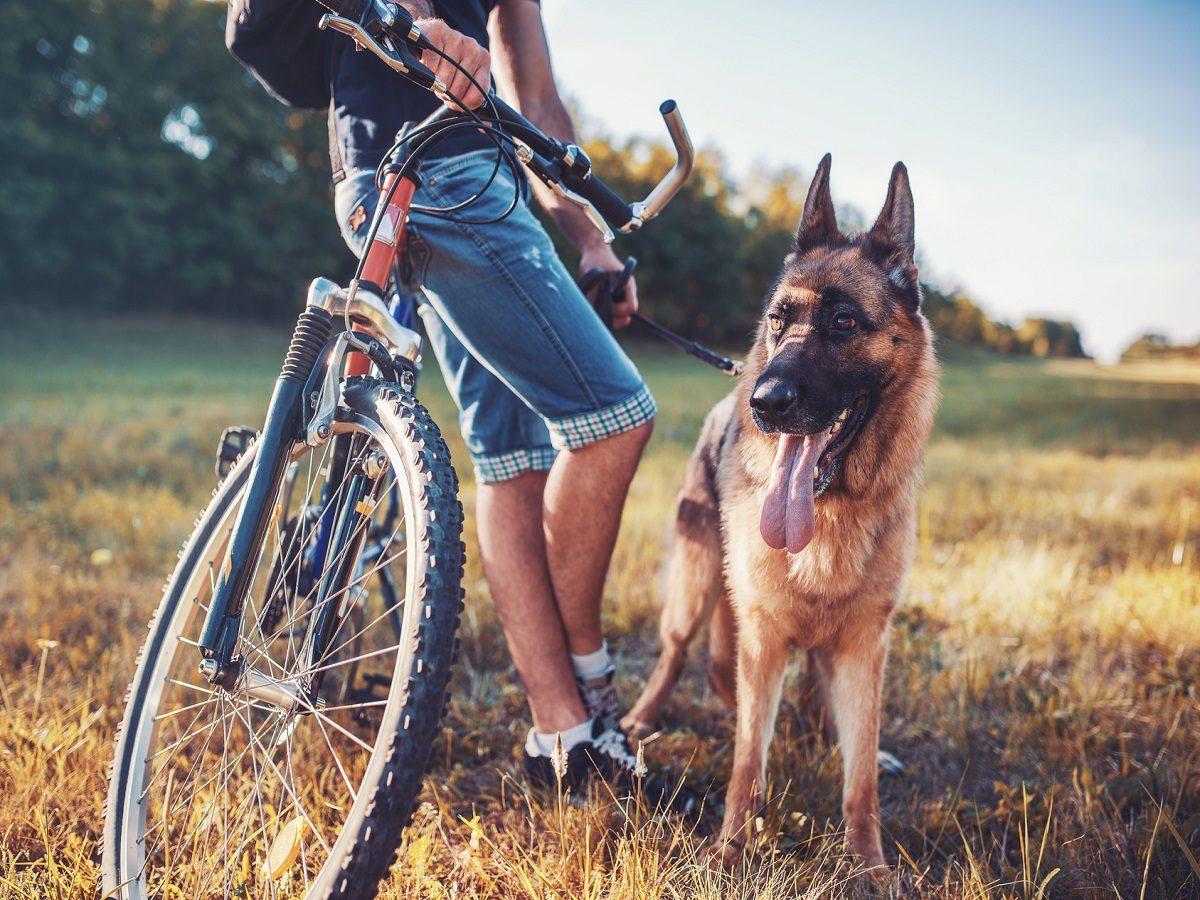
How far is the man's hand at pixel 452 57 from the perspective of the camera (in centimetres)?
153

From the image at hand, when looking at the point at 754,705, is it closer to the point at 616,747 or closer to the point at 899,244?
the point at 616,747

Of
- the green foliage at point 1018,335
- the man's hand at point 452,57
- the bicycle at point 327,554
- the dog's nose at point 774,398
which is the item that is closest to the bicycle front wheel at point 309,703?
the bicycle at point 327,554

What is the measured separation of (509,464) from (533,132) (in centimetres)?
105

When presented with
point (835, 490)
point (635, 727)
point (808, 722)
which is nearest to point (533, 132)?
point (835, 490)

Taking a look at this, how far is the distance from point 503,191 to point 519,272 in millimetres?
278

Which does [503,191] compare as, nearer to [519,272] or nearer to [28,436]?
[519,272]

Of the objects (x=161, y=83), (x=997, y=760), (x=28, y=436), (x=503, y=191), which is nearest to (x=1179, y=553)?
(x=997, y=760)

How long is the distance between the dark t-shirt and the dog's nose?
102 centimetres

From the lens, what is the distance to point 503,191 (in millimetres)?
2014

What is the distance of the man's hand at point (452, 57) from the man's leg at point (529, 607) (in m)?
1.14

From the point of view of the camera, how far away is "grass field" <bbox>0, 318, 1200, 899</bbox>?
1.78 meters

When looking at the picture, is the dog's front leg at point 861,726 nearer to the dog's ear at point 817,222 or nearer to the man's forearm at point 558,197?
the dog's ear at point 817,222

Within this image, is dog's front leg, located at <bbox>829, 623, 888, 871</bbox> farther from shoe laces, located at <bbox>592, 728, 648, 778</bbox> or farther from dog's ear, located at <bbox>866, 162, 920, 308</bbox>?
dog's ear, located at <bbox>866, 162, 920, 308</bbox>

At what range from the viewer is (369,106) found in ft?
6.32
